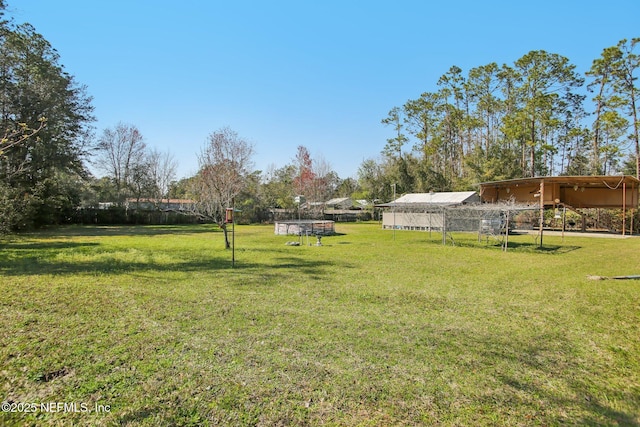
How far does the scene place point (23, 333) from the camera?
166 inches

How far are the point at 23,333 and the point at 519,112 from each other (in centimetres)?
3979

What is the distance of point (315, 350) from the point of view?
389 centimetres

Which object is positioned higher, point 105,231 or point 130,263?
point 130,263

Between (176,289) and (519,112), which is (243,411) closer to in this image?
(176,289)

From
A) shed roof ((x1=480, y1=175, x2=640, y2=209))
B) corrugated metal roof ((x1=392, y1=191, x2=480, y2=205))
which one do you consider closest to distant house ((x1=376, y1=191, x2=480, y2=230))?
corrugated metal roof ((x1=392, y1=191, x2=480, y2=205))

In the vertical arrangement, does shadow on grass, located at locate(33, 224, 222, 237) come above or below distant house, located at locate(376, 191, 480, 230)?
below

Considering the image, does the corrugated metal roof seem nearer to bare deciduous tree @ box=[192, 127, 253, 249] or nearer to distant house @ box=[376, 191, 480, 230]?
distant house @ box=[376, 191, 480, 230]

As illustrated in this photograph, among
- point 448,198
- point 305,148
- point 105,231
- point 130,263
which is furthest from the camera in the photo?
point 305,148

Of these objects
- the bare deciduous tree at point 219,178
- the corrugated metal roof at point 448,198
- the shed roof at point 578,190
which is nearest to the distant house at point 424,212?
the corrugated metal roof at point 448,198

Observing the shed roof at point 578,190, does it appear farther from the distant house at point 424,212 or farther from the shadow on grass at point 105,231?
the shadow on grass at point 105,231

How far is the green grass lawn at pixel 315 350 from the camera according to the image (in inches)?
109

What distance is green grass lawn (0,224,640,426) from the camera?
277 centimetres

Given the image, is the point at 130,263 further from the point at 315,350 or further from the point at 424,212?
the point at 424,212

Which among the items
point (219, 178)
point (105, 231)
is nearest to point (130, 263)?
point (219, 178)
